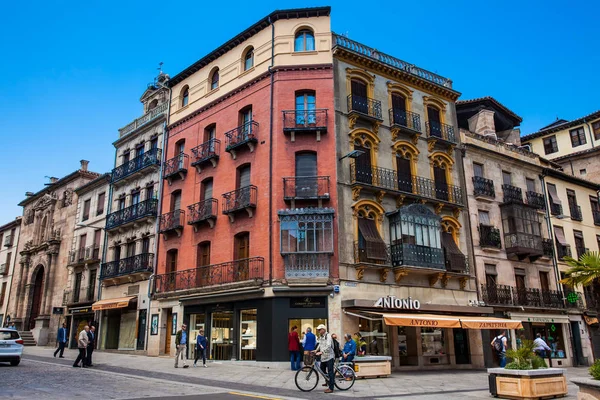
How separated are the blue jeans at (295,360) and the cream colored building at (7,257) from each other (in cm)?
3362

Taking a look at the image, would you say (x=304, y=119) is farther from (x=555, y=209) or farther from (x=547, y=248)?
(x=555, y=209)

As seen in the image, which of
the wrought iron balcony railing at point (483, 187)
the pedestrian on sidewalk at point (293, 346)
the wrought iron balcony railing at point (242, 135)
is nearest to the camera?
the pedestrian on sidewalk at point (293, 346)

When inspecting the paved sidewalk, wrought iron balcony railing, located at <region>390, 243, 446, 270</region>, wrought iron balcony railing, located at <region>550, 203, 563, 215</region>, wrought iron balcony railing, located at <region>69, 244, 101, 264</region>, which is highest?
wrought iron balcony railing, located at <region>550, 203, 563, 215</region>

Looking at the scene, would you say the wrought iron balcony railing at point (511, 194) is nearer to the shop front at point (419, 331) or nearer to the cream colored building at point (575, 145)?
the shop front at point (419, 331)

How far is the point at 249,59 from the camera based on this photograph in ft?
87.1

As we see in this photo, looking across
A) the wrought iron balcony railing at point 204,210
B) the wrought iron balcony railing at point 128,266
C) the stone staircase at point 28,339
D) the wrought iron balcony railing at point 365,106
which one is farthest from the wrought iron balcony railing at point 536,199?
the stone staircase at point 28,339

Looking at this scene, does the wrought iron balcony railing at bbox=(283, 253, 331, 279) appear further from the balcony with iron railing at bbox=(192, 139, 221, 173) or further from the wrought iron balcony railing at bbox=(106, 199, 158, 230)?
the wrought iron balcony railing at bbox=(106, 199, 158, 230)

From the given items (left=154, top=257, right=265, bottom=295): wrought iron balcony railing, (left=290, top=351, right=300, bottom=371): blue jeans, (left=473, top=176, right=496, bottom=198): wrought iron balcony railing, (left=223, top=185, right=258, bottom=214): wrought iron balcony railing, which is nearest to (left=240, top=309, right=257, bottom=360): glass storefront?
(left=154, top=257, right=265, bottom=295): wrought iron balcony railing

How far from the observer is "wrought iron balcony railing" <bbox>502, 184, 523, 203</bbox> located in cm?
2934

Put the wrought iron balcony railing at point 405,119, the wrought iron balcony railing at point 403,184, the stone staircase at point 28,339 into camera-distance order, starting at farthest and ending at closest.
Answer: the stone staircase at point 28,339 < the wrought iron balcony railing at point 405,119 < the wrought iron balcony railing at point 403,184

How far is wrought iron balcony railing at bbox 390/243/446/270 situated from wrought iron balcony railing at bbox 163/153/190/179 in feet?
41.8

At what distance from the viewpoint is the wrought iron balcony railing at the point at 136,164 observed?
30.4m

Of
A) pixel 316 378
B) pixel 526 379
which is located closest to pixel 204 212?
pixel 316 378

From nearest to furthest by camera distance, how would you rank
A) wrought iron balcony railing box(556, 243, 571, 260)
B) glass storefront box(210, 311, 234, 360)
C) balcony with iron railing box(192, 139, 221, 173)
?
glass storefront box(210, 311, 234, 360), balcony with iron railing box(192, 139, 221, 173), wrought iron balcony railing box(556, 243, 571, 260)
